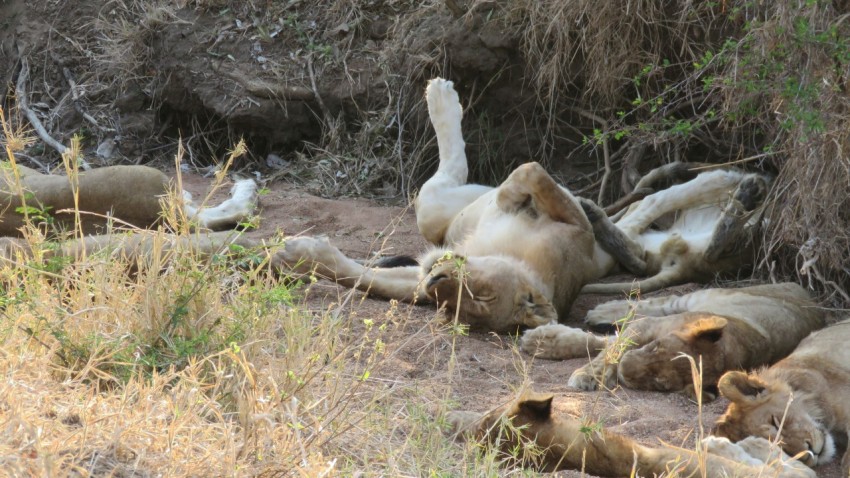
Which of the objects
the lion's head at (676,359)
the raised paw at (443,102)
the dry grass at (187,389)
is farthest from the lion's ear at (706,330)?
the raised paw at (443,102)

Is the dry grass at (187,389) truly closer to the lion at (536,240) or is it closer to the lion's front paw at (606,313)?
the lion at (536,240)

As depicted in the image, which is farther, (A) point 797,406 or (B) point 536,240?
(B) point 536,240

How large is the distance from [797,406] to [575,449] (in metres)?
0.91

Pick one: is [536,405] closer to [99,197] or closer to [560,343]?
[560,343]

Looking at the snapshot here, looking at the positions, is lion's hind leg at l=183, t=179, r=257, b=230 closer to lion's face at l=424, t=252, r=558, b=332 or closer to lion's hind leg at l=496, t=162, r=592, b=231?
lion's hind leg at l=496, t=162, r=592, b=231

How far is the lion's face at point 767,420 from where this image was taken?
3584 millimetres

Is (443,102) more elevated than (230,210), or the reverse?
(443,102)

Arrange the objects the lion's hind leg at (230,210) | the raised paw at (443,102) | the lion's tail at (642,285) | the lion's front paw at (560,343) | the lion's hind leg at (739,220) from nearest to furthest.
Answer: the lion's front paw at (560,343)
the lion's hind leg at (739,220)
the lion's tail at (642,285)
the raised paw at (443,102)
the lion's hind leg at (230,210)

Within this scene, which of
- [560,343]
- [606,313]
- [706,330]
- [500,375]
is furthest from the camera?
[606,313]

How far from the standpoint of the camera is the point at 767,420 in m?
3.61

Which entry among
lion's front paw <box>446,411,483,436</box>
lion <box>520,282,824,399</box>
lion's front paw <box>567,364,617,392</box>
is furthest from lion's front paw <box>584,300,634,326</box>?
lion's front paw <box>446,411,483,436</box>

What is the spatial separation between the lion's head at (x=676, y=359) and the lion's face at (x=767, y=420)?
0.55 meters

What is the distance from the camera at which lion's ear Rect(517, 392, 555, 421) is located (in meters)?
3.26

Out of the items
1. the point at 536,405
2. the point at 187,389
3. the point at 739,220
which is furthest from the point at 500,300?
the point at 187,389
